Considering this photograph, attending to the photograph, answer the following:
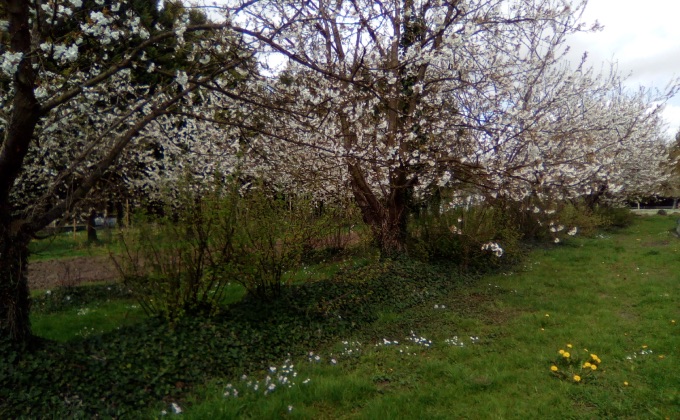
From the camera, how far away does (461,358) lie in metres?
5.34

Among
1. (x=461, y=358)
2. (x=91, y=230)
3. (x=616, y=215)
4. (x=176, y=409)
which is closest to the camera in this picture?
(x=176, y=409)

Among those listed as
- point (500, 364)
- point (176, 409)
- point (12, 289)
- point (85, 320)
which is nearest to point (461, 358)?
point (500, 364)

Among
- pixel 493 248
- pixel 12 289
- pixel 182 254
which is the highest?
pixel 182 254

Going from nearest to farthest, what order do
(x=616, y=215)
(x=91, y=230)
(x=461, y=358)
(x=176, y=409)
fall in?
(x=176, y=409), (x=461, y=358), (x=91, y=230), (x=616, y=215)

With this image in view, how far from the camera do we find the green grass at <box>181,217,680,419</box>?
4105mm

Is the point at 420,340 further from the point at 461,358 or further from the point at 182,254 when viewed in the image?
the point at 182,254

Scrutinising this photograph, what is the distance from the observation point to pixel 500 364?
515 cm

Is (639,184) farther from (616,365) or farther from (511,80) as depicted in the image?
(616,365)

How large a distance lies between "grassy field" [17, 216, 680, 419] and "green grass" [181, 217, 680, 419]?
0.01 metres

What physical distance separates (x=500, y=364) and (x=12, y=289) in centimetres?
465

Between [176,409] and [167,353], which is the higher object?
[167,353]

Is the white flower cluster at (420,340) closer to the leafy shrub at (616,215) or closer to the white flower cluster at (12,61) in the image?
the white flower cluster at (12,61)

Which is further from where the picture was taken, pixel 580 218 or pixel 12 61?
pixel 580 218

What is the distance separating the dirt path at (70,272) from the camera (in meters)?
8.45
